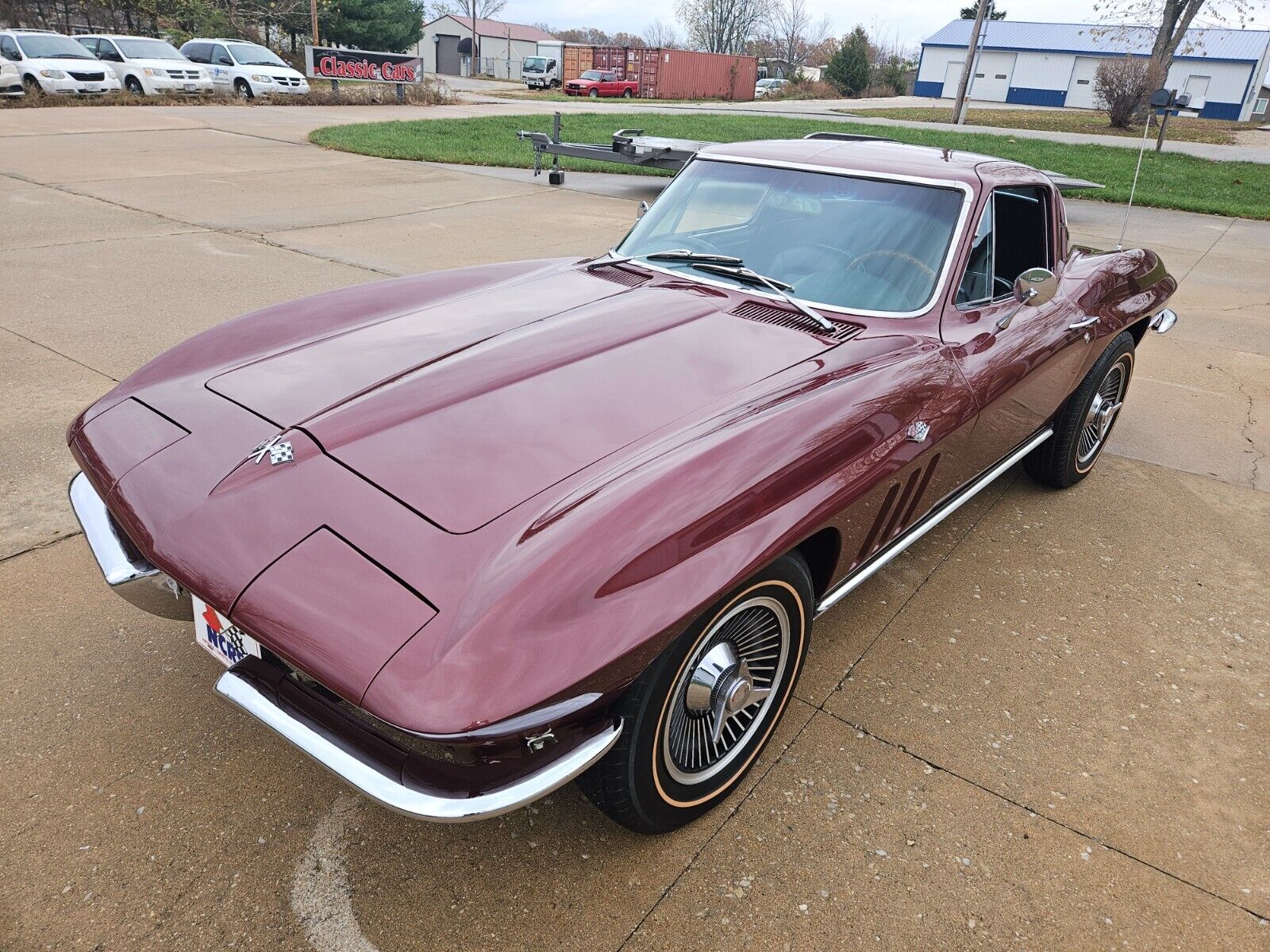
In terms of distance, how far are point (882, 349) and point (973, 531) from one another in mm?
1440

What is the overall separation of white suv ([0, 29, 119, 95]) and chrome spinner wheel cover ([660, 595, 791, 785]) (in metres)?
22.9

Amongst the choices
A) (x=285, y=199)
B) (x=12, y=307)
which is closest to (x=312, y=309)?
(x=12, y=307)

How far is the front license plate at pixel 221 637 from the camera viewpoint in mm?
1951

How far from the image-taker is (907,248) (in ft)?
10.3

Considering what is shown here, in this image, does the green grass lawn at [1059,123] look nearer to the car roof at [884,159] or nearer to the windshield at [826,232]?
the car roof at [884,159]

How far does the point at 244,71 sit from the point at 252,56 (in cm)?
121

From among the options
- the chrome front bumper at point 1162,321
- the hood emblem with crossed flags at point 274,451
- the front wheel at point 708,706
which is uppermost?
the hood emblem with crossed flags at point 274,451

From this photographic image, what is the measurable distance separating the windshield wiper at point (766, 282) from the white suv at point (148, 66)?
22261 millimetres

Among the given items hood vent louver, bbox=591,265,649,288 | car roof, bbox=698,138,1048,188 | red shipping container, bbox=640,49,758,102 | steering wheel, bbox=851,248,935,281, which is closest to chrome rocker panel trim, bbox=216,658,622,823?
hood vent louver, bbox=591,265,649,288

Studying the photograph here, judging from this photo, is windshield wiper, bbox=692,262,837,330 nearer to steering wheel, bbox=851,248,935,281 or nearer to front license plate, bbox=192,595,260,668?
steering wheel, bbox=851,248,935,281

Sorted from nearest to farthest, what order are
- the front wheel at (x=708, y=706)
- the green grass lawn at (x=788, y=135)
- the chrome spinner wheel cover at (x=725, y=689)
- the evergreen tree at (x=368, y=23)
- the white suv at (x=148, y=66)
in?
the front wheel at (x=708, y=706), the chrome spinner wheel cover at (x=725, y=689), the green grass lawn at (x=788, y=135), the white suv at (x=148, y=66), the evergreen tree at (x=368, y=23)

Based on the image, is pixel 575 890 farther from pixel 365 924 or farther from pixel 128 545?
pixel 128 545

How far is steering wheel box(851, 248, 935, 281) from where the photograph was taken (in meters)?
3.11

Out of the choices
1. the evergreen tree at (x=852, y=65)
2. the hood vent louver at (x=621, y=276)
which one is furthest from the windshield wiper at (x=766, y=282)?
the evergreen tree at (x=852, y=65)
